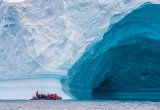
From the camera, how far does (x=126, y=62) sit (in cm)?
1753

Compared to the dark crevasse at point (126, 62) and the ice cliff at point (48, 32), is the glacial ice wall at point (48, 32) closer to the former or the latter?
the ice cliff at point (48, 32)

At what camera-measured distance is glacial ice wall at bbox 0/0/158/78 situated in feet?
88.4

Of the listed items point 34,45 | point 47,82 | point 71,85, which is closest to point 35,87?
point 47,82

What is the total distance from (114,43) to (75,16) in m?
11.5

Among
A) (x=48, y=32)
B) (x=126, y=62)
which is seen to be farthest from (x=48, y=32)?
(x=126, y=62)

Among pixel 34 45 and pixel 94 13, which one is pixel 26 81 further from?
pixel 94 13

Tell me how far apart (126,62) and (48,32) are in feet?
37.2

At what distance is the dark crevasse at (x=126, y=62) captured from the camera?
16703mm

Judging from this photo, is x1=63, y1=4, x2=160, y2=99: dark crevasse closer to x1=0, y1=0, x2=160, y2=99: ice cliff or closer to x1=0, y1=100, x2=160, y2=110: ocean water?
x1=0, y1=100, x2=160, y2=110: ocean water

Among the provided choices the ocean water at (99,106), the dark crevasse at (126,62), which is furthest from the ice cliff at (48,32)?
the ocean water at (99,106)

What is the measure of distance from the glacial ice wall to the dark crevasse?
24.4ft

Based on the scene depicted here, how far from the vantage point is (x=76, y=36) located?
1094 inches

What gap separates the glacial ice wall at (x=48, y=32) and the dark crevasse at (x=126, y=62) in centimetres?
745

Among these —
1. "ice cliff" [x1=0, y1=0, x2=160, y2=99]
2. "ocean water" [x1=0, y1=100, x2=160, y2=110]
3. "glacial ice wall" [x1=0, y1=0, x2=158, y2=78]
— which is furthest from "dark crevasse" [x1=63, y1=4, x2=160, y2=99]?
"glacial ice wall" [x1=0, y1=0, x2=158, y2=78]
